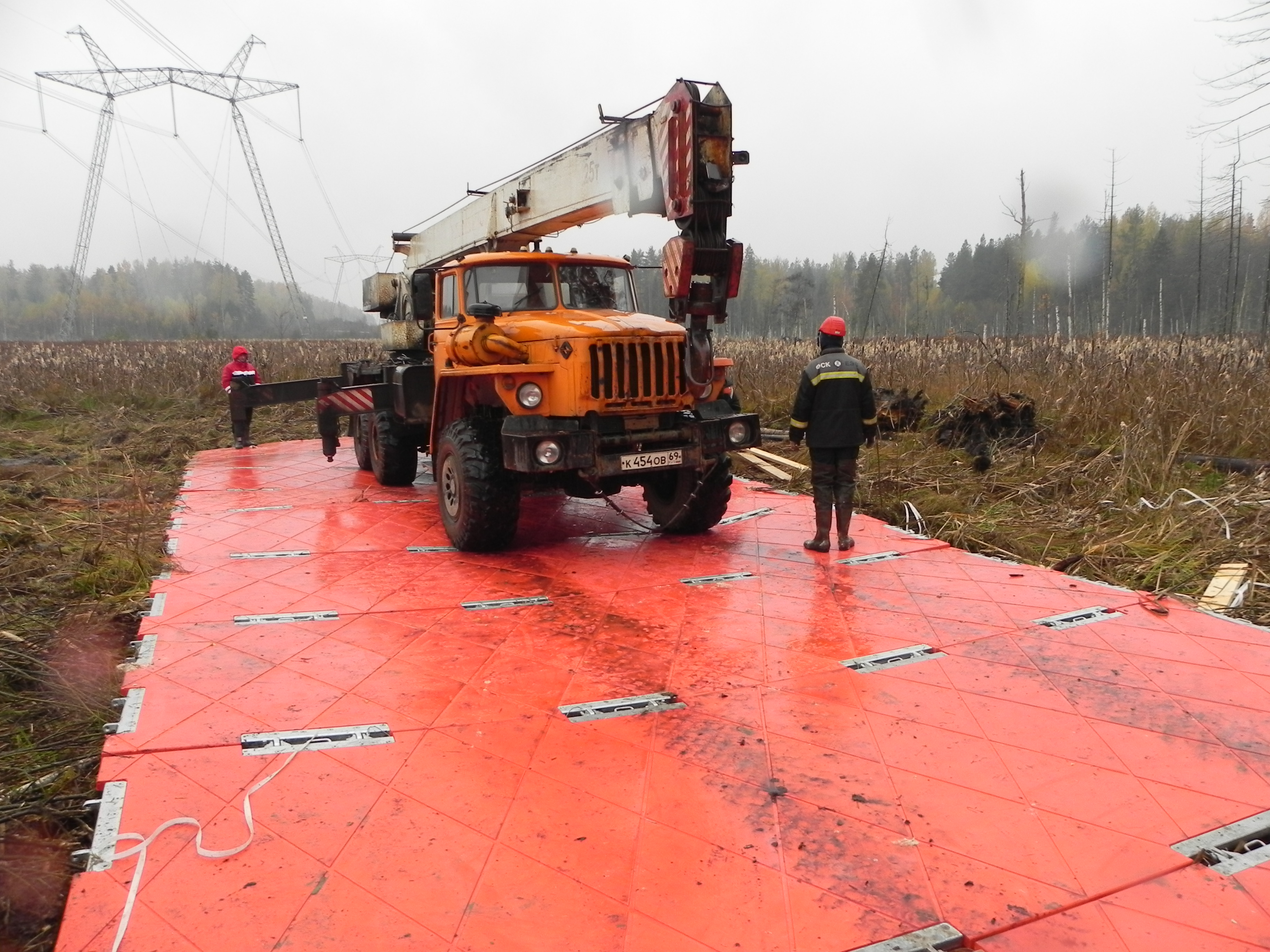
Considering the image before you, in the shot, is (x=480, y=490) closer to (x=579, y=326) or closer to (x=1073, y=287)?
(x=579, y=326)

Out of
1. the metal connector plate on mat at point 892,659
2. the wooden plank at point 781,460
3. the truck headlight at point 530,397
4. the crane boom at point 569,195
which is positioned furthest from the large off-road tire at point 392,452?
the metal connector plate on mat at point 892,659

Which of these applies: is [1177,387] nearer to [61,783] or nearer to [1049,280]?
[61,783]

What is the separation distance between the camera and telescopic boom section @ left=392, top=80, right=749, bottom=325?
5379 millimetres

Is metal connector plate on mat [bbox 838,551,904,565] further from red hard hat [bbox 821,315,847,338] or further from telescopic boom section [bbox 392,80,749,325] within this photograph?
telescopic boom section [bbox 392,80,749,325]

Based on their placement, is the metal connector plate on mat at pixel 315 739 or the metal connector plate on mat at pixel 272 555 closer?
the metal connector plate on mat at pixel 315 739

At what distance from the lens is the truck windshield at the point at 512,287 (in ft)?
22.0

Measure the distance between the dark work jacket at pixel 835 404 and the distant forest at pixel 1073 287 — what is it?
61.0 ft

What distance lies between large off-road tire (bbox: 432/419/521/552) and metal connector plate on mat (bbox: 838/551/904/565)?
2.46 m

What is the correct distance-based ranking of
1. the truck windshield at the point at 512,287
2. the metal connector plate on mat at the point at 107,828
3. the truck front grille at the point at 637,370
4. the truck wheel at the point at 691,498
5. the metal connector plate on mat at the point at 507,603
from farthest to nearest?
the truck windshield at the point at 512,287 → the truck wheel at the point at 691,498 → the truck front grille at the point at 637,370 → the metal connector plate on mat at the point at 507,603 → the metal connector plate on mat at the point at 107,828

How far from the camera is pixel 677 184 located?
17.9 feet

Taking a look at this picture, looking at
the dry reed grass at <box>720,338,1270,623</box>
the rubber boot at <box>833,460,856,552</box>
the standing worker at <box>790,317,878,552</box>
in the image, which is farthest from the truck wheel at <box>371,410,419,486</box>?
the rubber boot at <box>833,460,856,552</box>

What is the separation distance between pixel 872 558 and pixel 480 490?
292cm

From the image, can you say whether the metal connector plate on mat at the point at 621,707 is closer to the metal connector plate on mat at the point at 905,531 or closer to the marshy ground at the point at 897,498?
the marshy ground at the point at 897,498

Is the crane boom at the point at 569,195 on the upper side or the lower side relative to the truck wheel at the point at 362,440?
upper
